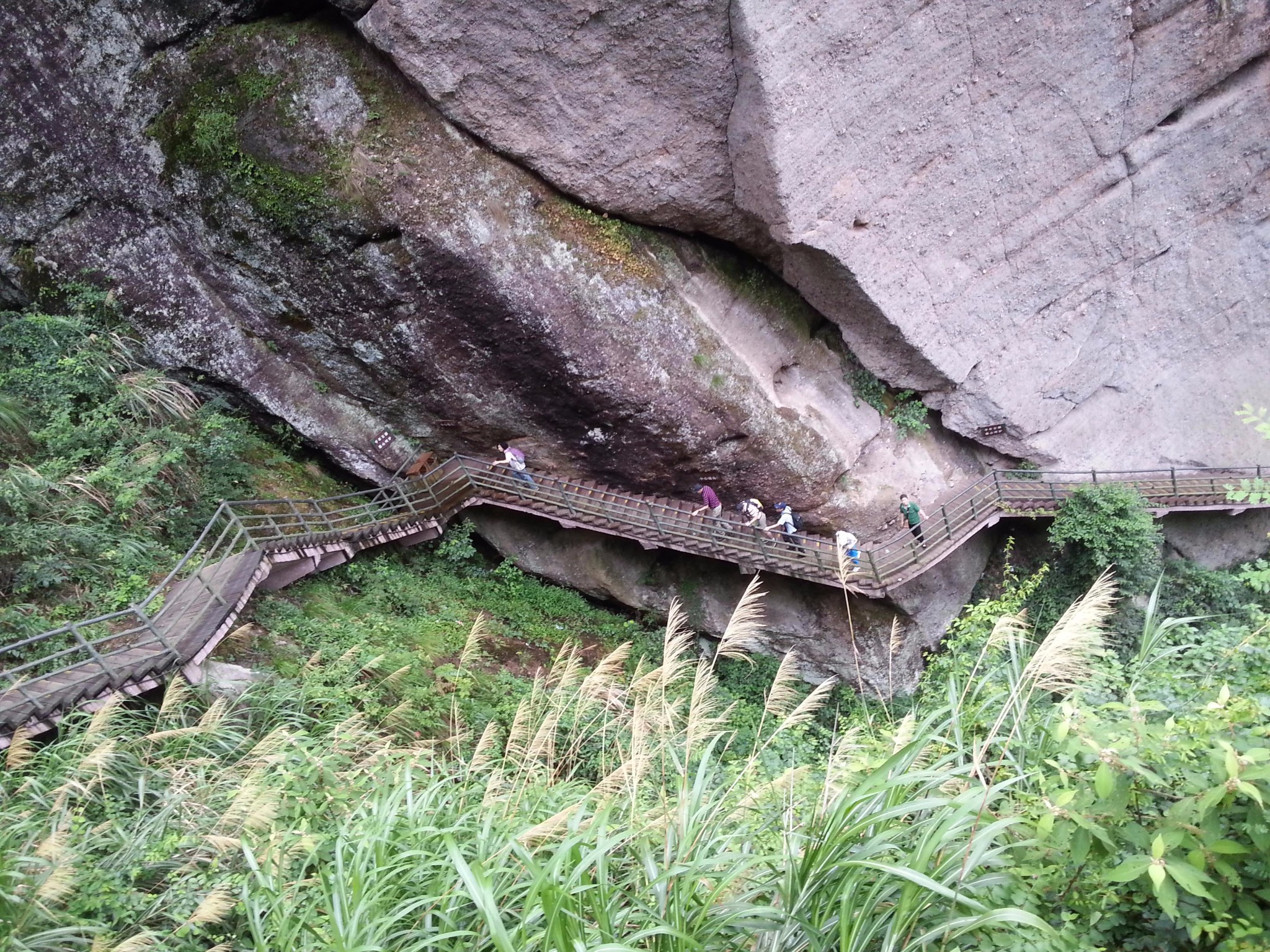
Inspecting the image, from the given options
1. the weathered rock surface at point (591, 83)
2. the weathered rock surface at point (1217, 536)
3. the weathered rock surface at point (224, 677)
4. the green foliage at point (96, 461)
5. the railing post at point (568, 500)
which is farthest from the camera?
the weathered rock surface at point (1217, 536)

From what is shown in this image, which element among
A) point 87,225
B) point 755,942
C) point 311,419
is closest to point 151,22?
point 87,225

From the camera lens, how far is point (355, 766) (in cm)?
637

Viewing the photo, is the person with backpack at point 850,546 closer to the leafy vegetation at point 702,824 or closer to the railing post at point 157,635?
the leafy vegetation at point 702,824

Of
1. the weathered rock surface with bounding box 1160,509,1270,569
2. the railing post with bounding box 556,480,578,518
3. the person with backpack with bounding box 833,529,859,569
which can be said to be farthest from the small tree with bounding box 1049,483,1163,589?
the railing post with bounding box 556,480,578,518

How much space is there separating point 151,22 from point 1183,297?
17190mm

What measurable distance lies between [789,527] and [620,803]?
8317mm

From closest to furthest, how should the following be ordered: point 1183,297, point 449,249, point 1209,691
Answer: point 1209,691 < point 449,249 < point 1183,297

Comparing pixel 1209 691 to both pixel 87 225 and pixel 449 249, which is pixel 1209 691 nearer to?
A: pixel 449 249

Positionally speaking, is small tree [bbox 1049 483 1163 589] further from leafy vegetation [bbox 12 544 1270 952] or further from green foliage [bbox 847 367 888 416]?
leafy vegetation [bbox 12 544 1270 952]

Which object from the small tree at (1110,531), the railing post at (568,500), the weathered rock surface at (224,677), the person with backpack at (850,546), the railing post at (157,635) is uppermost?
the railing post at (157,635)

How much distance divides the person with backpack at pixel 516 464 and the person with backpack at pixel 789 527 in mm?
3971

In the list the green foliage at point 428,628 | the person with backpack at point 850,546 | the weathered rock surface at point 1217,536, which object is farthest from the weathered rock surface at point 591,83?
the weathered rock surface at point 1217,536

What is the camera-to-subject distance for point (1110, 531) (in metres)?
13.0

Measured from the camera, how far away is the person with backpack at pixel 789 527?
1242cm
